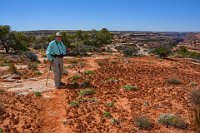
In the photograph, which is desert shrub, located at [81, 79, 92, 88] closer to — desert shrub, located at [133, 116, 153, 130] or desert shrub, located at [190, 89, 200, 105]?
desert shrub, located at [190, 89, 200, 105]

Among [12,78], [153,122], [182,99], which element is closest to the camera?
[153,122]

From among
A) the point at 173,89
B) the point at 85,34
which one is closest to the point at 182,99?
the point at 173,89

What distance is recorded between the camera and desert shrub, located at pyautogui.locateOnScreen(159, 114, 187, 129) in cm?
781

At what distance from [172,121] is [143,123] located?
83 cm

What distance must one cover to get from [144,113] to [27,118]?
11.2ft

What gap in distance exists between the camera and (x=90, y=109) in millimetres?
9547

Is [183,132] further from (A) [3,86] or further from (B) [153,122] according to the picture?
(A) [3,86]

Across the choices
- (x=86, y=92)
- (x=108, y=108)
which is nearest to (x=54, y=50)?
(x=86, y=92)

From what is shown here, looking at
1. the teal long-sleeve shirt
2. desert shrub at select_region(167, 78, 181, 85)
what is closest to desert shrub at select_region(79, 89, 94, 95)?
the teal long-sleeve shirt

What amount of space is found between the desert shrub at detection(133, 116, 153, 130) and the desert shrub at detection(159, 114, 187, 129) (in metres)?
0.43

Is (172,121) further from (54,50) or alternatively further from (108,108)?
(54,50)

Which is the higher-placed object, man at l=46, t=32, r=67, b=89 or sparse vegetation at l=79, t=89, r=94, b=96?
man at l=46, t=32, r=67, b=89

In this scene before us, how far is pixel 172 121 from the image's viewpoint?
803cm

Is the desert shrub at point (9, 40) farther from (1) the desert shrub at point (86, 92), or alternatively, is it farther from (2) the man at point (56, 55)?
(1) the desert shrub at point (86, 92)
